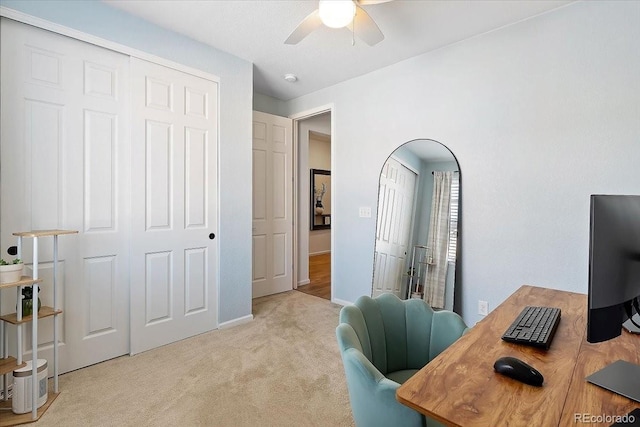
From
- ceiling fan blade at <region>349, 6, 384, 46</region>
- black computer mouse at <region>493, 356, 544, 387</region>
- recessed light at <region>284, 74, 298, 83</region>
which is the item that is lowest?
black computer mouse at <region>493, 356, 544, 387</region>

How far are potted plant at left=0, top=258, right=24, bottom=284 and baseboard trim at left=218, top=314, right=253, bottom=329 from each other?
1.64m

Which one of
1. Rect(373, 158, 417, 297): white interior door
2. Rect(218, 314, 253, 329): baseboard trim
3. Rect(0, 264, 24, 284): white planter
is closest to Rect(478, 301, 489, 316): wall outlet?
Rect(373, 158, 417, 297): white interior door

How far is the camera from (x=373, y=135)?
Answer: 3.43 m

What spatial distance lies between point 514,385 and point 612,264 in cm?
41

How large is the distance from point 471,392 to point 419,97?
284 cm

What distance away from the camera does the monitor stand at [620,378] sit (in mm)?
786

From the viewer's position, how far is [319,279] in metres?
4.96

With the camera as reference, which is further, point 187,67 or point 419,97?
point 419,97

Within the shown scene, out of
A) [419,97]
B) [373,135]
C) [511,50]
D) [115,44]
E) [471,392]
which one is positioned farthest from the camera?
[373,135]

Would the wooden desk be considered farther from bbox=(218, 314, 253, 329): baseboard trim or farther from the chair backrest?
bbox=(218, 314, 253, 329): baseboard trim

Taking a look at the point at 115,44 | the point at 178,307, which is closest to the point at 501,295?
the point at 178,307

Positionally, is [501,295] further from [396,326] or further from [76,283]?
[76,283]

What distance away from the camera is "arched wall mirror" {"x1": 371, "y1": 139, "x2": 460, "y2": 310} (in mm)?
2826

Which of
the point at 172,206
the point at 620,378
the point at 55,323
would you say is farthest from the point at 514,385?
the point at 172,206
